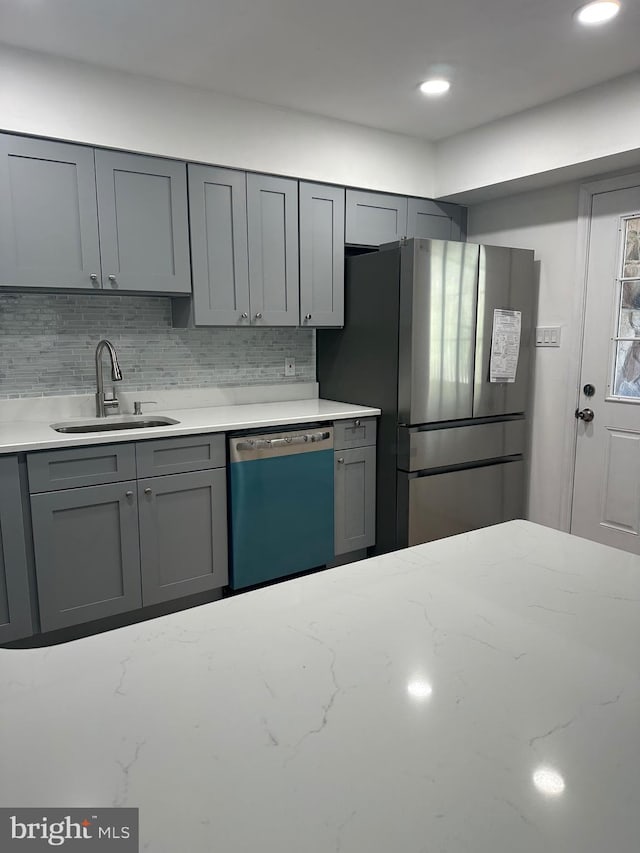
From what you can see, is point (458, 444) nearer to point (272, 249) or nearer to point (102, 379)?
point (272, 249)

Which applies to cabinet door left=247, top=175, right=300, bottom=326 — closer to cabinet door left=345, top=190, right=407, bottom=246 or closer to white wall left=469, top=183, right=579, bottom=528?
cabinet door left=345, top=190, right=407, bottom=246

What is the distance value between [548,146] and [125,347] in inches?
93.4

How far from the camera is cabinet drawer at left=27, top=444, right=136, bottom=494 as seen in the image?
2.33m

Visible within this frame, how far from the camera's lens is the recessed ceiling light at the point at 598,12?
2076mm

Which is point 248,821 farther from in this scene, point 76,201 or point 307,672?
point 76,201

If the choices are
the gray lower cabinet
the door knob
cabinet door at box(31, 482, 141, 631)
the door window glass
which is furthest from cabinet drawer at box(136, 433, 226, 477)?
the door window glass

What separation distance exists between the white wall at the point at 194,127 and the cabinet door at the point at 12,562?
4.61 ft

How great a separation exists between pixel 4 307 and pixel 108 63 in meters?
1.15

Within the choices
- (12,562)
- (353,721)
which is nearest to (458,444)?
(12,562)

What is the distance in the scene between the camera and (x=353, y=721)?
68cm

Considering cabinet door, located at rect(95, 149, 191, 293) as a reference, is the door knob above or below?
below

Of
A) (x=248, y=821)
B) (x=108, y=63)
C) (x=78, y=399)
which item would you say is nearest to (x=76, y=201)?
(x=108, y=63)

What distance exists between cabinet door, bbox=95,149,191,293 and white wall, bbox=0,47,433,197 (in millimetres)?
85

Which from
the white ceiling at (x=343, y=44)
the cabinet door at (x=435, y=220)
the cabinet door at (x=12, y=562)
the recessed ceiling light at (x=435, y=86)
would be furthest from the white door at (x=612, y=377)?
the cabinet door at (x=12, y=562)
